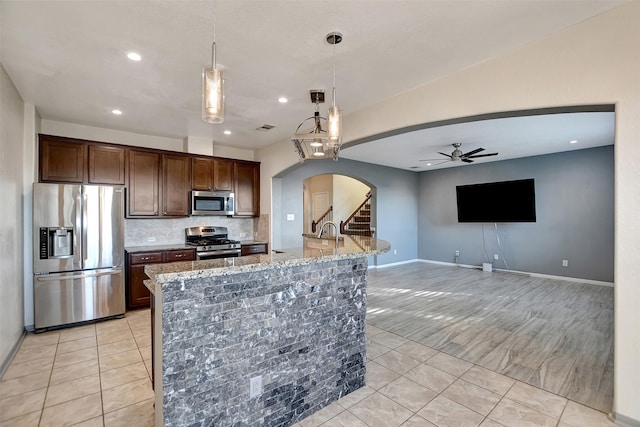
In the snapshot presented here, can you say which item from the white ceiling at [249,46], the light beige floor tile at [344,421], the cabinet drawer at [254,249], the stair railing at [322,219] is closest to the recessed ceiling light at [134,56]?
the white ceiling at [249,46]

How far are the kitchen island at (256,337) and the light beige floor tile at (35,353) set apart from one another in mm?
2130

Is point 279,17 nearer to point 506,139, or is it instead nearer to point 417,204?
point 506,139

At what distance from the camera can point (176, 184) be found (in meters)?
4.99

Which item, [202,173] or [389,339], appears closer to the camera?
[389,339]

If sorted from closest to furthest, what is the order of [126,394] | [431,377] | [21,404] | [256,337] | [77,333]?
[256,337] → [21,404] → [126,394] → [431,377] → [77,333]

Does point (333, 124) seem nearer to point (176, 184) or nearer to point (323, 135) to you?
point (323, 135)

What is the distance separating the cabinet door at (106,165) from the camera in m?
4.28

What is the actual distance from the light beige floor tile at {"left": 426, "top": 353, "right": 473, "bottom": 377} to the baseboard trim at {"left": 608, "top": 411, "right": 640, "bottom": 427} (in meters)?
0.95

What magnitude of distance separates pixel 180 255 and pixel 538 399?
15.1 ft

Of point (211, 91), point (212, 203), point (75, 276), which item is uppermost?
point (211, 91)

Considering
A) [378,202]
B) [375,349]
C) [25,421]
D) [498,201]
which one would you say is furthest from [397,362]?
[498,201]

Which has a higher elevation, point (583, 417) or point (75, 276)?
point (75, 276)

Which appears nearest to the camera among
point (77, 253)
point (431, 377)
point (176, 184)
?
point (431, 377)

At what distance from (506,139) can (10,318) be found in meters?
7.24
